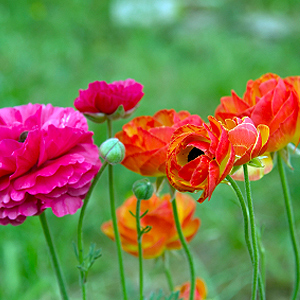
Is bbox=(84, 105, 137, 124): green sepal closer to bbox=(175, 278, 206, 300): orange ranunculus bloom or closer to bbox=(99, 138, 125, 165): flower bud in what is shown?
bbox=(99, 138, 125, 165): flower bud

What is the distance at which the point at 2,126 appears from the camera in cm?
46

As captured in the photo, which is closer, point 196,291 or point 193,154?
point 193,154

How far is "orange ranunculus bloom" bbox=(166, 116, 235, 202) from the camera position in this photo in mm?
350

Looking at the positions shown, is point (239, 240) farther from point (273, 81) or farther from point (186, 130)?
point (186, 130)

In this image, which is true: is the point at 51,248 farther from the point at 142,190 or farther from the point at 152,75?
the point at 152,75

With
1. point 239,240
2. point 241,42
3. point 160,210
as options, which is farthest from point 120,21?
point 160,210

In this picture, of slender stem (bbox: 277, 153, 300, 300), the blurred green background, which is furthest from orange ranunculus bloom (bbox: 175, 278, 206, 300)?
slender stem (bbox: 277, 153, 300, 300)

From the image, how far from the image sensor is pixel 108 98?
487 millimetres

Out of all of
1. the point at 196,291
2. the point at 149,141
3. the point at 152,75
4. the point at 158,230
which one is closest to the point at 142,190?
the point at 149,141

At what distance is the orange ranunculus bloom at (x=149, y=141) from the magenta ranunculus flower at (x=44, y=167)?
4cm

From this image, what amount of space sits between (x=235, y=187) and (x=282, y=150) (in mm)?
158

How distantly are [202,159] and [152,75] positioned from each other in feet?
7.26

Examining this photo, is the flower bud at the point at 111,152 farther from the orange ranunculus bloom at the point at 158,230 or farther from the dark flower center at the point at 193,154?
the orange ranunculus bloom at the point at 158,230

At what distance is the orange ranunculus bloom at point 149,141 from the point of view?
451mm
